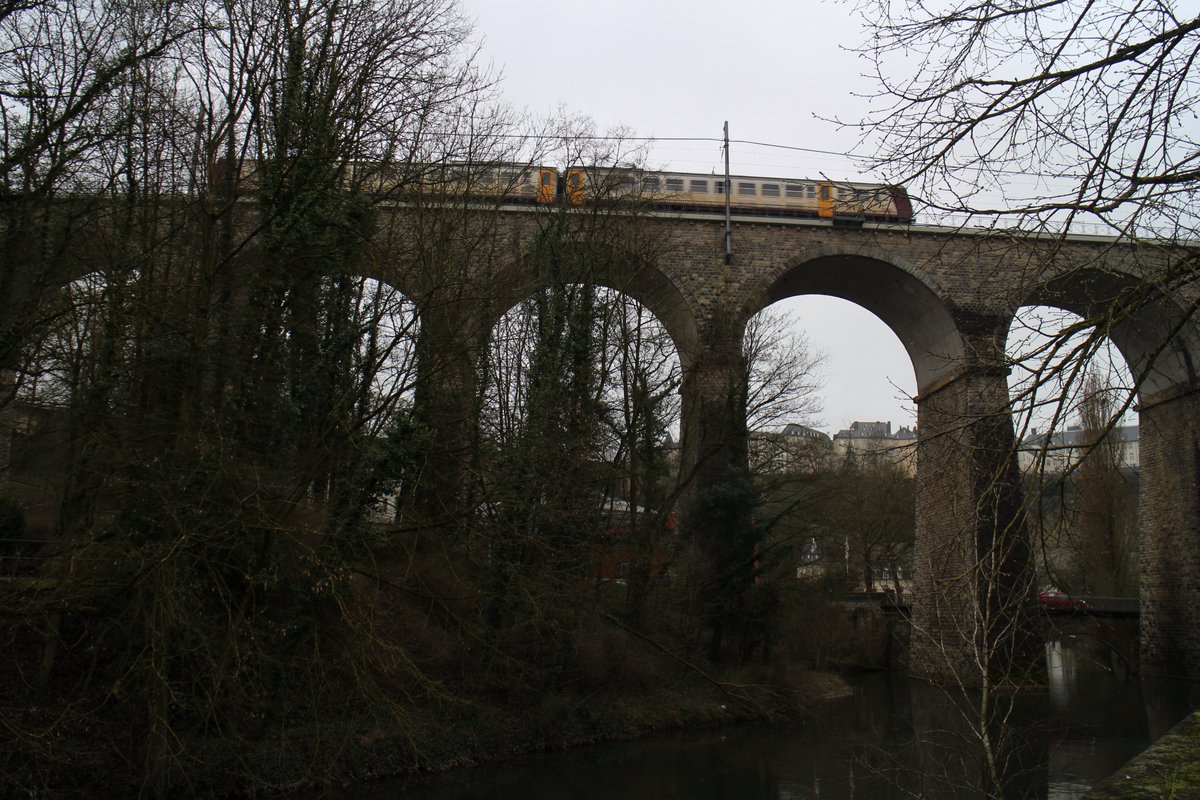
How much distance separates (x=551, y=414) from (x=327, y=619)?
4.28m

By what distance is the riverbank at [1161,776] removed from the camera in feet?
9.10

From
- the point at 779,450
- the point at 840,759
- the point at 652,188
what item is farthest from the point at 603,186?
the point at 840,759

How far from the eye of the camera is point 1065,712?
49.5 ft

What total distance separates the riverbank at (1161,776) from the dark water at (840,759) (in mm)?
3891

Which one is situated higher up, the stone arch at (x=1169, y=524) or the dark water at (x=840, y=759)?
the stone arch at (x=1169, y=524)

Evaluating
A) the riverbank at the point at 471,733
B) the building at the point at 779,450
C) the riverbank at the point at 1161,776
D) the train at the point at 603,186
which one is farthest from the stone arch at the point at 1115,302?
the building at the point at 779,450

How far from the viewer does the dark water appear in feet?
31.5

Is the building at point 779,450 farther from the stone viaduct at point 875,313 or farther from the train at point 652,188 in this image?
the train at point 652,188

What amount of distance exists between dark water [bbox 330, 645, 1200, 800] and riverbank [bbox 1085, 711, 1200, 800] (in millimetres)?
3891

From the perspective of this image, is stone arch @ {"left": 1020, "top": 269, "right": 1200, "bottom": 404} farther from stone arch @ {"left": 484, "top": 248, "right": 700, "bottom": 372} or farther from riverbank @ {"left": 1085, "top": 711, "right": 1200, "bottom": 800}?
stone arch @ {"left": 484, "top": 248, "right": 700, "bottom": 372}

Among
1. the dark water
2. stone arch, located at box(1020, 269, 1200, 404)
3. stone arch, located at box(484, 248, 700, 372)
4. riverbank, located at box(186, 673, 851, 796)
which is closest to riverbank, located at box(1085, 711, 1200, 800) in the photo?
stone arch, located at box(1020, 269, 1200, 404)

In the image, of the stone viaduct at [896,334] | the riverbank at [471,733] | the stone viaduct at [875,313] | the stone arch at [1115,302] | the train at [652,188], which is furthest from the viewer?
the stone viaduct at [896,334]

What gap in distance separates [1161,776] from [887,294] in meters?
16.1

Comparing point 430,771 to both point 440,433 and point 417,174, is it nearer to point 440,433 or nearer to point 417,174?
point 440,433
